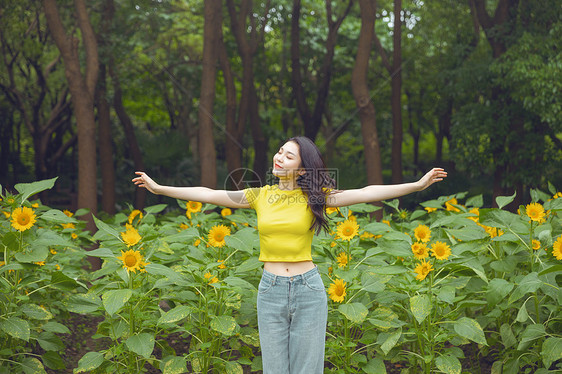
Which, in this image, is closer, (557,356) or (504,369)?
(557,356)

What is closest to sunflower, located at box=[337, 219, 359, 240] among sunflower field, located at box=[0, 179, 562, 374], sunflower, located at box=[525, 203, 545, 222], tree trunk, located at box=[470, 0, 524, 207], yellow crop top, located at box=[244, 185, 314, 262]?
sunflower field, located at box=[0, 179, 562, 374]

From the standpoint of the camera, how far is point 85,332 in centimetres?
552

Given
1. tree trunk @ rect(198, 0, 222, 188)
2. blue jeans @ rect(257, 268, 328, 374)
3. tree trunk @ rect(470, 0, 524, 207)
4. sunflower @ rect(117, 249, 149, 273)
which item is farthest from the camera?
tree trunk @ rect(470, 0, 524, 207)

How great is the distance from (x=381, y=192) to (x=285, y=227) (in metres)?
0.55

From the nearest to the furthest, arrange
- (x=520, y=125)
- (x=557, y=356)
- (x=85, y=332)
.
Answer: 1. (x=557, y=356)
2. (x=85, y=332)
3. (x=520, y=125)

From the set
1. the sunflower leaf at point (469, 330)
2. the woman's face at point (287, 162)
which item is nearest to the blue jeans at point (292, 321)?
the woman's face at point (287, 162)

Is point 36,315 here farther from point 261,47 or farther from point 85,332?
point 261,47

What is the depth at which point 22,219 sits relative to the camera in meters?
3.53

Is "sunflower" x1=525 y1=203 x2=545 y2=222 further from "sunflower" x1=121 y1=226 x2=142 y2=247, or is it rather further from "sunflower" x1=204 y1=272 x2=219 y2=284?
"sunflower" x1=121 y1=226 x2=142 y2=247

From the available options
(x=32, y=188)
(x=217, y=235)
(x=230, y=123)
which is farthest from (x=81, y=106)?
(x=217, y=235)

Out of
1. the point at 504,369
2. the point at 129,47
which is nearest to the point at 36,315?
the point at 504,369

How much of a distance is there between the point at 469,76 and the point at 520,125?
1606 mm

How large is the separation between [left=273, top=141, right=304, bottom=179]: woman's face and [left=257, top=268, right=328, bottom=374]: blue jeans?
1.74ft

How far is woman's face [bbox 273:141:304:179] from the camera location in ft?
10.2
